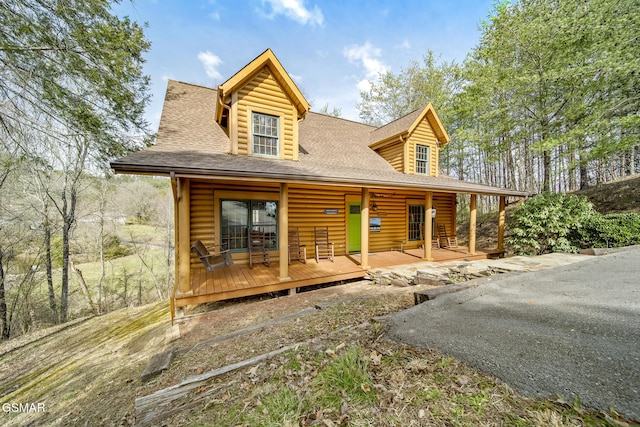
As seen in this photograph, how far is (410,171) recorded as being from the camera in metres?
10.1

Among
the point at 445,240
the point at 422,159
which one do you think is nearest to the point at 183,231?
the point at 422,159

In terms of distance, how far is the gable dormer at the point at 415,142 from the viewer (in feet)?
32.9

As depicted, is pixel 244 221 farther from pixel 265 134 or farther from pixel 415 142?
pixel 415 142

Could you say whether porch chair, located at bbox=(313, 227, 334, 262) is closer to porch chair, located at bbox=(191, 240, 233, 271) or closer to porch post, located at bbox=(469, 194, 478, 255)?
porch chair, located at bbox=(191, 240, 233, 271)

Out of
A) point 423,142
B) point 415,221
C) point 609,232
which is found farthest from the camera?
point 415,221

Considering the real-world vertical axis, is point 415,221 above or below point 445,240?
above

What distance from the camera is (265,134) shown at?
23.9 ft

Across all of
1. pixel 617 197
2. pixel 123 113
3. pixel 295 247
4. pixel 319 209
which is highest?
pixel 123 113

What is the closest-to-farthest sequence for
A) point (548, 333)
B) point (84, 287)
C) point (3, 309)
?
point (548, 333) → point (3, 309) → point (84, 287)

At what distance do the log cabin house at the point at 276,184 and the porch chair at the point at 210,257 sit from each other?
371 mm

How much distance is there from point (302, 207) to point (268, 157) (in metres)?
2.04

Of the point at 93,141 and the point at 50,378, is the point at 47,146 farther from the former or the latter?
the point at 50,378

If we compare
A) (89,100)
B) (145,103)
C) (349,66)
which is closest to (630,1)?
(349,66)
